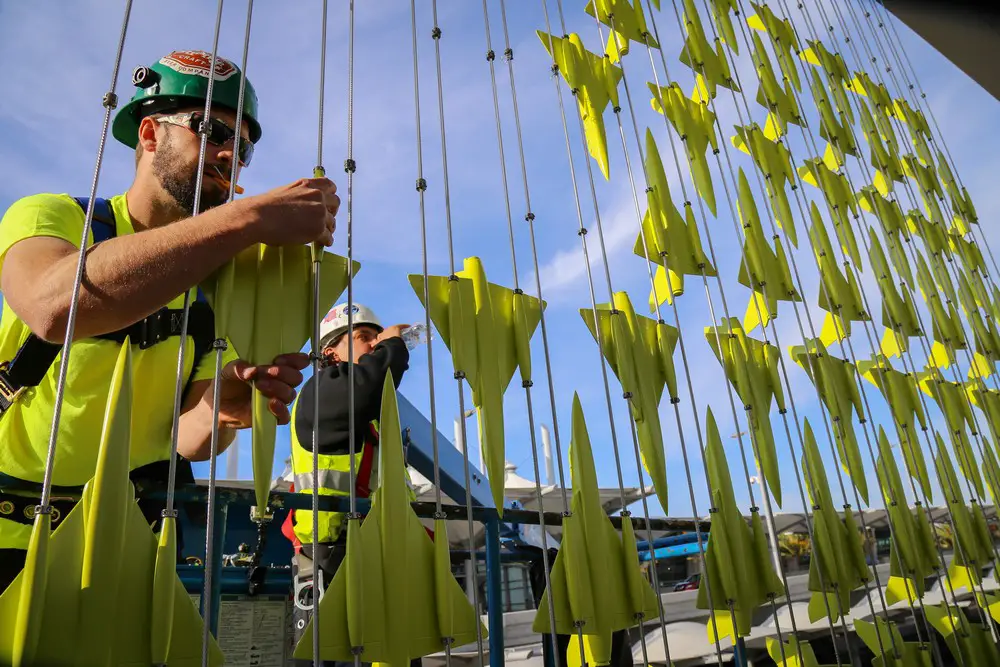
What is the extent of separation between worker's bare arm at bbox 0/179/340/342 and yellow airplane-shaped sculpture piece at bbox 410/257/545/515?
27cm

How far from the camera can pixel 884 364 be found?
7.16 feet

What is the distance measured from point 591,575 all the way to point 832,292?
156 centimetres

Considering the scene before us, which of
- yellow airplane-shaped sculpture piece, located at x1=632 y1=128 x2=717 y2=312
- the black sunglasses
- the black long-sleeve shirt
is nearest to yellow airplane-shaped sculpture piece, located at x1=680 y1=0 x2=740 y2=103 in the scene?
yellow airplane-shaped sculpture piece, located at x1=632 y1=128 x2=717 y2=312

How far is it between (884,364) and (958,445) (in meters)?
0.46

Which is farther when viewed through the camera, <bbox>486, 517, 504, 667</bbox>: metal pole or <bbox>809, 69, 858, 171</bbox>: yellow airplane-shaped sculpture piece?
<bbox>809, 69, 858, 171</bbox>: yellow airplane-shaped sculpture piece

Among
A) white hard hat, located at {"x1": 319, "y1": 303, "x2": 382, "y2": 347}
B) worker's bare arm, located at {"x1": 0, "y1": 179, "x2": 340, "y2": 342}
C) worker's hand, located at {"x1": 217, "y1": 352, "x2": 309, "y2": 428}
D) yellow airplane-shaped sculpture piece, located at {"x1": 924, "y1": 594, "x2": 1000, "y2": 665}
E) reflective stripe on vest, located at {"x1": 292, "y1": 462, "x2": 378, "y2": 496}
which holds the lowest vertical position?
yellow airplane-shaped sculpture piece, located at {"x1": 924, "y1": 594, "x2": 1000, "y2": 665}

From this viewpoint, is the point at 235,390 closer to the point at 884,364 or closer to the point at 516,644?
the point at 884,364

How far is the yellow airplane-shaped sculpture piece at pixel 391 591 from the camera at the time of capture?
0.69m

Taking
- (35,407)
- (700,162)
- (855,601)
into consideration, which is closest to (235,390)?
(35,407)

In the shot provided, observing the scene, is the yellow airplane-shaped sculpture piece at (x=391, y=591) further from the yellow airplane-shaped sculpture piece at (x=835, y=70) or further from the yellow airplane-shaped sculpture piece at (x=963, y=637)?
the yellow airplane-shaped sculpture piece at (x=835, y=70)

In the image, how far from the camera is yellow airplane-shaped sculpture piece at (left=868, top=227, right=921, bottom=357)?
7.79 feet

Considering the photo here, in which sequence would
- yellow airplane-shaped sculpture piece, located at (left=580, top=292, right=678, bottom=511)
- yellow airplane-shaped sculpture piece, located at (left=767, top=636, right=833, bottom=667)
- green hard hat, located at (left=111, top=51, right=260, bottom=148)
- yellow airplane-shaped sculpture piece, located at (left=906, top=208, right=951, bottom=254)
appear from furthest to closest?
yellow airplane-shaped sculpture piece, located at (left=906, top=208, right=951, bottom=254), yellow airplane-shaped sculpture piece, located at (left=767, top=636, right=833, bottom=667), yellow airplane-shaped sculpture piece, located at (left=580, top=292, right=678, bottom=511), green hard hat, located at (left=111, top=51, right=260, bottom=148)

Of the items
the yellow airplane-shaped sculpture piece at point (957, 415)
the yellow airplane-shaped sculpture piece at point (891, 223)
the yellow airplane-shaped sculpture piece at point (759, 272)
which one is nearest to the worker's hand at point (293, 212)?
the yellow airplane-shaped sculpture piece at point (759, 272)

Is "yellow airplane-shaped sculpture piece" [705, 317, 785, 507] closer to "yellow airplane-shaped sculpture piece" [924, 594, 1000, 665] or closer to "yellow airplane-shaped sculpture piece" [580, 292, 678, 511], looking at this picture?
"yellow airplane-shaped sculpture piece" [580, 292, 678, 511]
